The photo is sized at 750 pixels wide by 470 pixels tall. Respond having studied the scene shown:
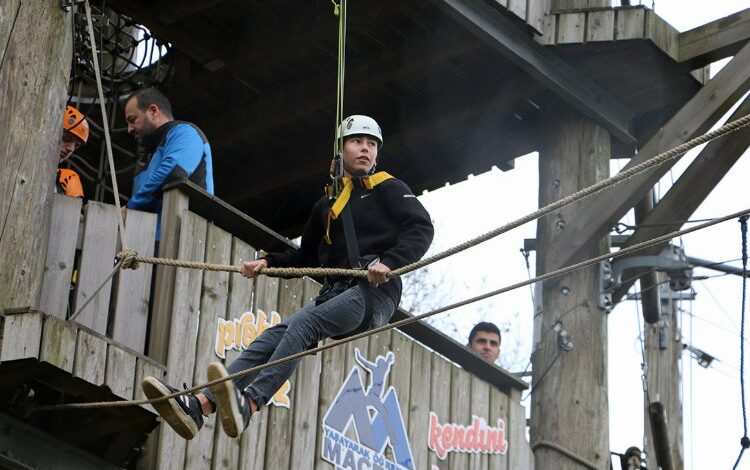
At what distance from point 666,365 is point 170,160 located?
10.7m

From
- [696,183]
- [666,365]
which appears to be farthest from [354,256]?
[666,365]

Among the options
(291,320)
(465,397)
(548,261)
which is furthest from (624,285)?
(291,320)

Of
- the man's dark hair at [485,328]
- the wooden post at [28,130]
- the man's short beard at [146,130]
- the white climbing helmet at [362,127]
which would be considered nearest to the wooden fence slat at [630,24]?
the man's dark hair at [485,328]

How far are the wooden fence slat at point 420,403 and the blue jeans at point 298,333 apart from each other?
223 centimetres

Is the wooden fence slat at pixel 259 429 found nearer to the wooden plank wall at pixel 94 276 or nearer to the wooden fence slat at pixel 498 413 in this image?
the wooden plank wall at pixel 94 276

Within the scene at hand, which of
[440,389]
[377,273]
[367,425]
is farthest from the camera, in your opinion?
[440,389]

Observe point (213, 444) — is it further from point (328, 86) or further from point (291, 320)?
point (328, 86)

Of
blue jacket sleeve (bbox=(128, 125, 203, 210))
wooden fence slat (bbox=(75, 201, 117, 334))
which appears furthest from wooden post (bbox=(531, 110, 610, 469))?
wooden fence slat (bbox=(75, 201, 117, 334))

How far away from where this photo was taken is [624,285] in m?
11.7

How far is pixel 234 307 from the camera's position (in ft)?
29.0

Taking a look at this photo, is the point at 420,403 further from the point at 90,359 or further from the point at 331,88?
the point at 90,359

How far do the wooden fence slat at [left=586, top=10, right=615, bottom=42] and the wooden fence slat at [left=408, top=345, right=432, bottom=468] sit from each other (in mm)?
2490

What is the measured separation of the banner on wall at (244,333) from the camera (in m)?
8.72

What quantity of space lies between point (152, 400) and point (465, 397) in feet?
12.2
